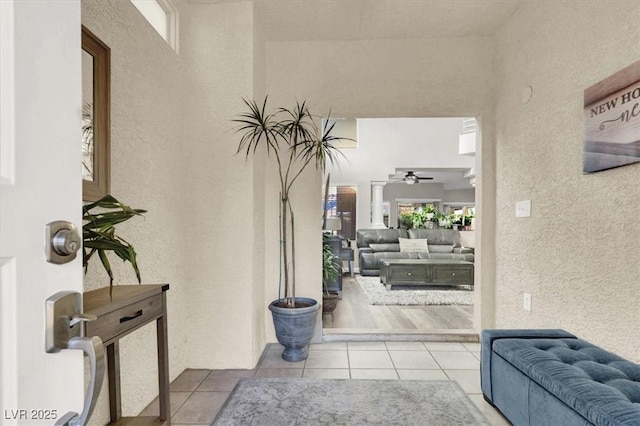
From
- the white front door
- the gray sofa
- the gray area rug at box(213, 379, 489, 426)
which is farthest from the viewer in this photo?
the gray sofa

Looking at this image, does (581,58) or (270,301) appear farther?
(270,301)

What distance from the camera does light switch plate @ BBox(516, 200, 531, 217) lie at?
2709 millimetres

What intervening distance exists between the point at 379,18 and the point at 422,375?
120 inches

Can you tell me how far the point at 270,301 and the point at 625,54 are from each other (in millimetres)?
3115

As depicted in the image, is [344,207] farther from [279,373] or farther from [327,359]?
[279,373]

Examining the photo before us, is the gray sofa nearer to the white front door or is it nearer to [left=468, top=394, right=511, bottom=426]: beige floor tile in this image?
[left=468, top=394, right=511, bottom=426]: beige floor tile

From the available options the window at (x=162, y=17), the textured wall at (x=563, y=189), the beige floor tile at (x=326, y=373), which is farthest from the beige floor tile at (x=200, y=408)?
the window at (x=162, y=17)

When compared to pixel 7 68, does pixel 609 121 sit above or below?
above

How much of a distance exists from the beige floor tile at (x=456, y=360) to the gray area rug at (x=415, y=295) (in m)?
1.67

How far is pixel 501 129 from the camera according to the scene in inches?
123

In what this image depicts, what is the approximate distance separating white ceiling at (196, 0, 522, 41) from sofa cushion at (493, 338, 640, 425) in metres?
2.66

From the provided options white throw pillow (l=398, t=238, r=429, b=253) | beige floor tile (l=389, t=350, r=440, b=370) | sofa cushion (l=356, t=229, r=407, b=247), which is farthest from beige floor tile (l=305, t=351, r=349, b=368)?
sofa cushion (l=356, t=229, r=407, b=247)

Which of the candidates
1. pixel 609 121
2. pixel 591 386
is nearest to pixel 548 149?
pixel 609 121

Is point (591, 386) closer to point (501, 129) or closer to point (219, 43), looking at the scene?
point (501, 129)
